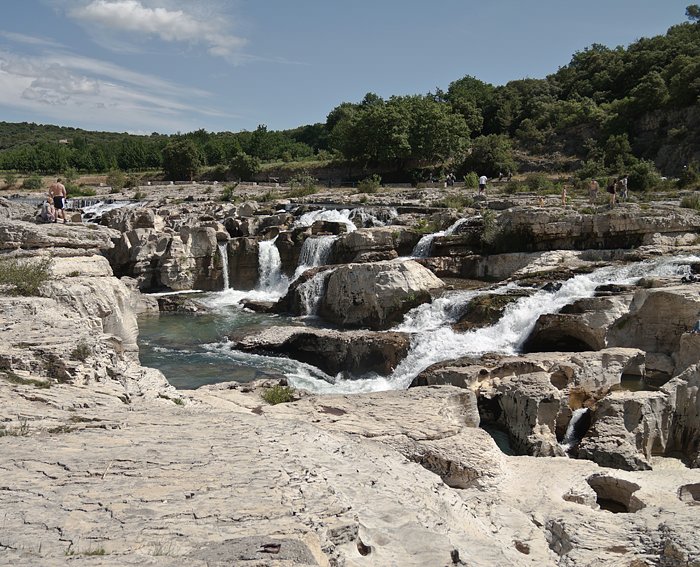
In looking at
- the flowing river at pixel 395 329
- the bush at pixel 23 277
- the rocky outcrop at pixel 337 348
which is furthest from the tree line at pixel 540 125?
the bush at pixel 23 277

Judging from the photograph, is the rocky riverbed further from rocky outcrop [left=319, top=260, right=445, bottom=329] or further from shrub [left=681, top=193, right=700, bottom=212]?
shrub [left=681, top=193, right=700, bottom=212]

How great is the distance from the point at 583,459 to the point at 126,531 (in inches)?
264

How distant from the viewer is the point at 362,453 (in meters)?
6.02

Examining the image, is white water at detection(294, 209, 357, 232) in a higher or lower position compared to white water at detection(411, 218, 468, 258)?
higher

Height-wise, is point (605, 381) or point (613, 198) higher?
point (613, 198)

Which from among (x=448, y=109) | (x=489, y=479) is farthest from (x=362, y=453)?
(x=448, y=109)

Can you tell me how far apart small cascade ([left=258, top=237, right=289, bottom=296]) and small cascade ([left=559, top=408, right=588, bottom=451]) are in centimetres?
1541

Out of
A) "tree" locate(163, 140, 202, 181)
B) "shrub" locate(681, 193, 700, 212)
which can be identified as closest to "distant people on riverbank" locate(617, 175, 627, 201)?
"shrub" locate(681, 193, 700, 212)

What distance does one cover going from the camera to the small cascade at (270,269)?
24250mm

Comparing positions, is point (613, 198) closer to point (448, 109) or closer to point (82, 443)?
point (82, 443)

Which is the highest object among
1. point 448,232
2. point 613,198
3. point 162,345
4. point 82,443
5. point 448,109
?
point 448,109

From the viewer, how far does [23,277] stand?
9.95 m

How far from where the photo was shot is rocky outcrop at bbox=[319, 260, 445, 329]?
17.3 meters

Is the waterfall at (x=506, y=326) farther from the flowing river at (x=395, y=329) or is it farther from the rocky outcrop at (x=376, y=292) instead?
the rocky outcrop at (x=376, y=292)
